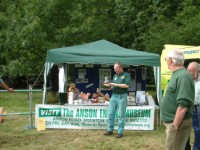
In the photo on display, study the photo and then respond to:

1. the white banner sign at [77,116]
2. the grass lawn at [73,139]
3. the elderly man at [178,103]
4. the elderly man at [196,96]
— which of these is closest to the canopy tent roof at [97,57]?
the white banner sign at [77,116]

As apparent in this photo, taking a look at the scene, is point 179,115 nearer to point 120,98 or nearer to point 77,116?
point 120,98

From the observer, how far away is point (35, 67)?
18297 millimetres

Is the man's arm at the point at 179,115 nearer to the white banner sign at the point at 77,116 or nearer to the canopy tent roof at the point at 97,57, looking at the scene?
the white banner sign at the point at 77,116

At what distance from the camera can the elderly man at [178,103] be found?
376 cm

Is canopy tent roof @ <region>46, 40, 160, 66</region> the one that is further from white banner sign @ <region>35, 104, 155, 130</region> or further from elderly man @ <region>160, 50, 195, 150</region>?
elderly man @ <region>160, 50, 195, 150</region>

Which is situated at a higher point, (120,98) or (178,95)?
(178,95)

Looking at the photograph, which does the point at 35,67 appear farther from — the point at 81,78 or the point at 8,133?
the point at 8,133

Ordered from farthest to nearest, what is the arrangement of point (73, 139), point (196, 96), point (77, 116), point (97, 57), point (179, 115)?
1. point (97, 57)
2. point (77, 116)
3. point (73, 139)
4. point (196, 96)
5. point (179, 115)

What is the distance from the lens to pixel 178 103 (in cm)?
377

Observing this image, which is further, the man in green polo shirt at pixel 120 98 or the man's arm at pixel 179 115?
the man in green polo shirt at pixel 120 98

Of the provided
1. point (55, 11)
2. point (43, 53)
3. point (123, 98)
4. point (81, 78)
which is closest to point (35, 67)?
point (43, 53)

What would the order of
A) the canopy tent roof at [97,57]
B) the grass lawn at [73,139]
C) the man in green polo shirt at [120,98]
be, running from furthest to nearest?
the canopy tent roof at [97,57]
the man in green polo shirt at [120,98]
the grass lawn at [73,139]

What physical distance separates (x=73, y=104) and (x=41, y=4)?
33.1 feet

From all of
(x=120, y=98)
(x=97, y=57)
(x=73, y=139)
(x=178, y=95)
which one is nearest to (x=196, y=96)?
(x=178, y=95)
